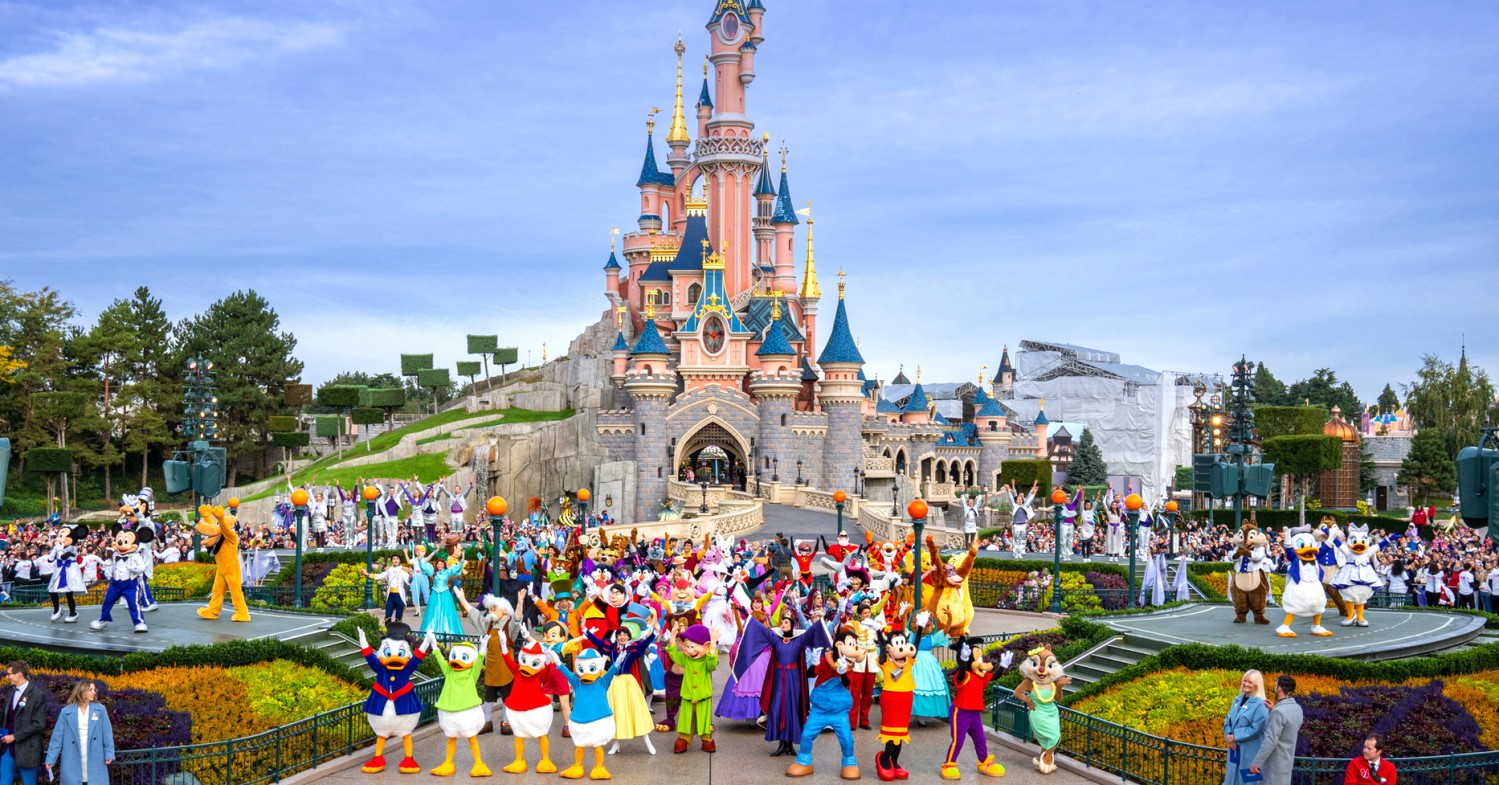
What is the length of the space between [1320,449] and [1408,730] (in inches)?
1505

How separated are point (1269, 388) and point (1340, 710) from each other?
262 feet

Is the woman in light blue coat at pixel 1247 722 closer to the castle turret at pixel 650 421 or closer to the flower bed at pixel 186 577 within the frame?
the flower bed at pixel 186 577

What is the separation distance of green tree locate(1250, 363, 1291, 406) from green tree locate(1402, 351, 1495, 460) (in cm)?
2377

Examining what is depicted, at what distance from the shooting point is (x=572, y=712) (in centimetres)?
1267

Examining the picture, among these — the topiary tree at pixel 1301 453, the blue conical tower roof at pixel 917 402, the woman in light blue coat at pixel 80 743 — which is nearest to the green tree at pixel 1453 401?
the topiary tree at pixel 1301 453

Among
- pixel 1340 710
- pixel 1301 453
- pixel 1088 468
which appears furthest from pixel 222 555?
pixel 1088 468

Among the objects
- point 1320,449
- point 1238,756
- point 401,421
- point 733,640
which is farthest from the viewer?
point 401,421

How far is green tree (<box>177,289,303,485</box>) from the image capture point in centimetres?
6147

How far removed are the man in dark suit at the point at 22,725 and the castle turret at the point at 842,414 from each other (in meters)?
43.0

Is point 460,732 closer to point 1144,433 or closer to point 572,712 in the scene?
point 572,712

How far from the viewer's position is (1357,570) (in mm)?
16328

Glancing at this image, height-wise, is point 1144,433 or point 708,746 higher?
point 1144,433

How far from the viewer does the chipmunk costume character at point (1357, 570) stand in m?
16.2

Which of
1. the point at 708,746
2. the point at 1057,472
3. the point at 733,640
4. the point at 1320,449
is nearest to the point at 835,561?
the point at 733,640
